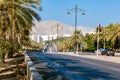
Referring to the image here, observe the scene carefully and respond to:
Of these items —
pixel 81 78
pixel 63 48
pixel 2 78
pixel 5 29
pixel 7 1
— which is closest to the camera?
pixel 81 78

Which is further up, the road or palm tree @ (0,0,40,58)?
palm tree @ (0,0,40,58)

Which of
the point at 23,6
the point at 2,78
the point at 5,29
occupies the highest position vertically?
the point at 23,6

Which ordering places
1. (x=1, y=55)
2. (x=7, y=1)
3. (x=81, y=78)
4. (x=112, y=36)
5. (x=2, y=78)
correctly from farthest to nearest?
1. (x=112, y=36)
2. (x=7, y=1)
3. (x=1, y=55)
4. (x=2, y=78)
5. (x=81, y=78)

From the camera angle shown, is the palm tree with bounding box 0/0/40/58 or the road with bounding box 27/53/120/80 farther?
the palm tree with bounding box 0/0/40/58

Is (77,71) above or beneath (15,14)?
beneath

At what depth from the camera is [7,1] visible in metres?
42.1

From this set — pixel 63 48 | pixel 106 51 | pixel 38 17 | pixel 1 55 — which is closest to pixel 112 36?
pixel 106 51

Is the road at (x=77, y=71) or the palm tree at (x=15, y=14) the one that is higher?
the palm tree at (x=15, y=14)

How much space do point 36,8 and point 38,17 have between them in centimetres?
190

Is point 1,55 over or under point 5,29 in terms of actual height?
under

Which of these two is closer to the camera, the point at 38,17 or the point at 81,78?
the point at 81,78

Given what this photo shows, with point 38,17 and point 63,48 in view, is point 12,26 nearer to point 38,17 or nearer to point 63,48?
point 38,17

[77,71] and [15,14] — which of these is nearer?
[77,71]

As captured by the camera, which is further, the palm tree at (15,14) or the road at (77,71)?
the palm tree at (15,14)
